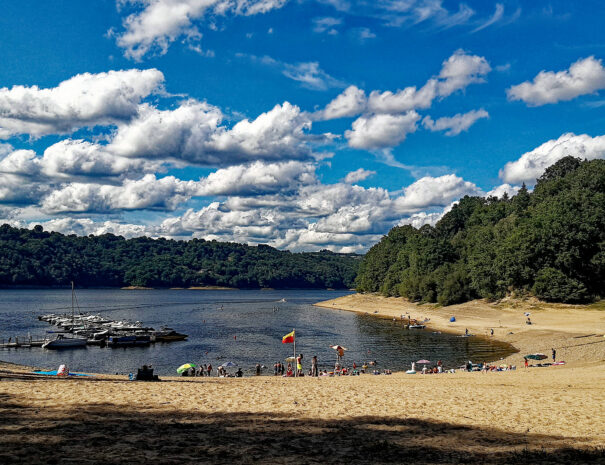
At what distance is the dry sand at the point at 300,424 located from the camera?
39.6 ft

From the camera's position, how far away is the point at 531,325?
76438 millimetres

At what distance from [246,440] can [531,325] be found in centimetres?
7403

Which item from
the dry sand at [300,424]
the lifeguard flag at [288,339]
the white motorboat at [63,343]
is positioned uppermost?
the dry sand at [300,424]

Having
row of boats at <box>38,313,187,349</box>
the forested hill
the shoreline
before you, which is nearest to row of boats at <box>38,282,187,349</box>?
row of boats at <box>38,313,187,349</box>

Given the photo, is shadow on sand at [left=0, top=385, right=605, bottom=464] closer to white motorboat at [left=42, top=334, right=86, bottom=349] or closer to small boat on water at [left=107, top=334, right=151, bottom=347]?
white motorboat at [left=42, top=334, right=86, bottom=349]

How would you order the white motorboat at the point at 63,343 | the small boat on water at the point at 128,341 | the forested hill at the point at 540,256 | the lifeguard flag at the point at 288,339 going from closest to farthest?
the lifeguard flag at the point at 288,339
the white motorboat at the point at 63,343
the small boat on water at the point at 128,341
the forested hill at the point at 540,256

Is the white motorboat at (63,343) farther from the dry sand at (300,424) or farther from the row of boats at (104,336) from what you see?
the dry sand at (300,424)

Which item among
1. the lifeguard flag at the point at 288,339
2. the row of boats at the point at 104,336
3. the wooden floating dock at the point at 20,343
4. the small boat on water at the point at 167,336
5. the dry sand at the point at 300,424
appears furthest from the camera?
the small boat on water at the point at 167,336

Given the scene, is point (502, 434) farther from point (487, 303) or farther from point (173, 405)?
point (487, 303)

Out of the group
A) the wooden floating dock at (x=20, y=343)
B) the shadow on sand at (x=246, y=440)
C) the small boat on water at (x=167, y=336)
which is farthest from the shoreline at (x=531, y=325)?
the wooden floating dock at (x=20, y=343)

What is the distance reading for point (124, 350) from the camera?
68.7 metres

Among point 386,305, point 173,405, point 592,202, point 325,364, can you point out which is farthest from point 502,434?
point 386,305

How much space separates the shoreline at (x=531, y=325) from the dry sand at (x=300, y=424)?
88.9 ft

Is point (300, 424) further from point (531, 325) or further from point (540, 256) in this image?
point (540, 256)
